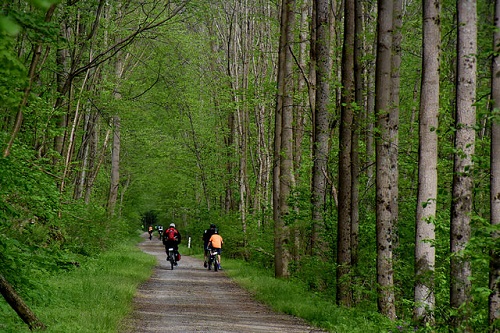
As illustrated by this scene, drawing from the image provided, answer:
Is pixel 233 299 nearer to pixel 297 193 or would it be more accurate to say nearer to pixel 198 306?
pixel 198 306

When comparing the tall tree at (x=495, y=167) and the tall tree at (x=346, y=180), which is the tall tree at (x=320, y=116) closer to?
the tall tree at (x=346, y=180)

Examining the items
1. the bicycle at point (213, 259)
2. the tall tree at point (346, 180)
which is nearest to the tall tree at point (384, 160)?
the tall tree at point (346, 180)

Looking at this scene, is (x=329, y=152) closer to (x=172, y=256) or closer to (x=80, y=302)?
(x=172, y=256)

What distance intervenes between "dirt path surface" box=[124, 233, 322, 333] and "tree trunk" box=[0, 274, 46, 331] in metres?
2.07

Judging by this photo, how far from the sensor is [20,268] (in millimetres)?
8719

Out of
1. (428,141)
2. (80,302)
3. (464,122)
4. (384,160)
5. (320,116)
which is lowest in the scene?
(80,302)

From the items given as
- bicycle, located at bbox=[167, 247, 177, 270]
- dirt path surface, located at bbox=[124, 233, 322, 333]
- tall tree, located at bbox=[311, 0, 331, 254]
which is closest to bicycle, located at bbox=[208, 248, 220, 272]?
bicycle, located at bbox=[167, 247, 177, 270]

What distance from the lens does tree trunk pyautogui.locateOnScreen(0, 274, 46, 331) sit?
818 centimetres

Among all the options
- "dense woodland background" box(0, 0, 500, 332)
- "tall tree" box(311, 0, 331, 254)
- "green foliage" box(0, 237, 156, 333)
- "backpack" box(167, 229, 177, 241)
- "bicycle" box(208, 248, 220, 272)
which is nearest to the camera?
"dense woodland background" box(0, 0, 500, 332)

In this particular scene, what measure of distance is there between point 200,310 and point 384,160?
199 inches

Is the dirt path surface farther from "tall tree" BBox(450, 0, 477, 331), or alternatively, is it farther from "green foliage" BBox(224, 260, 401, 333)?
"tall tree" BBox(450, 0, 477, 331)

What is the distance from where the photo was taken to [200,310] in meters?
14.1

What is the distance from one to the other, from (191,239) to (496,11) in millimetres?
41183

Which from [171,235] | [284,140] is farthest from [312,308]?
[171,235]
